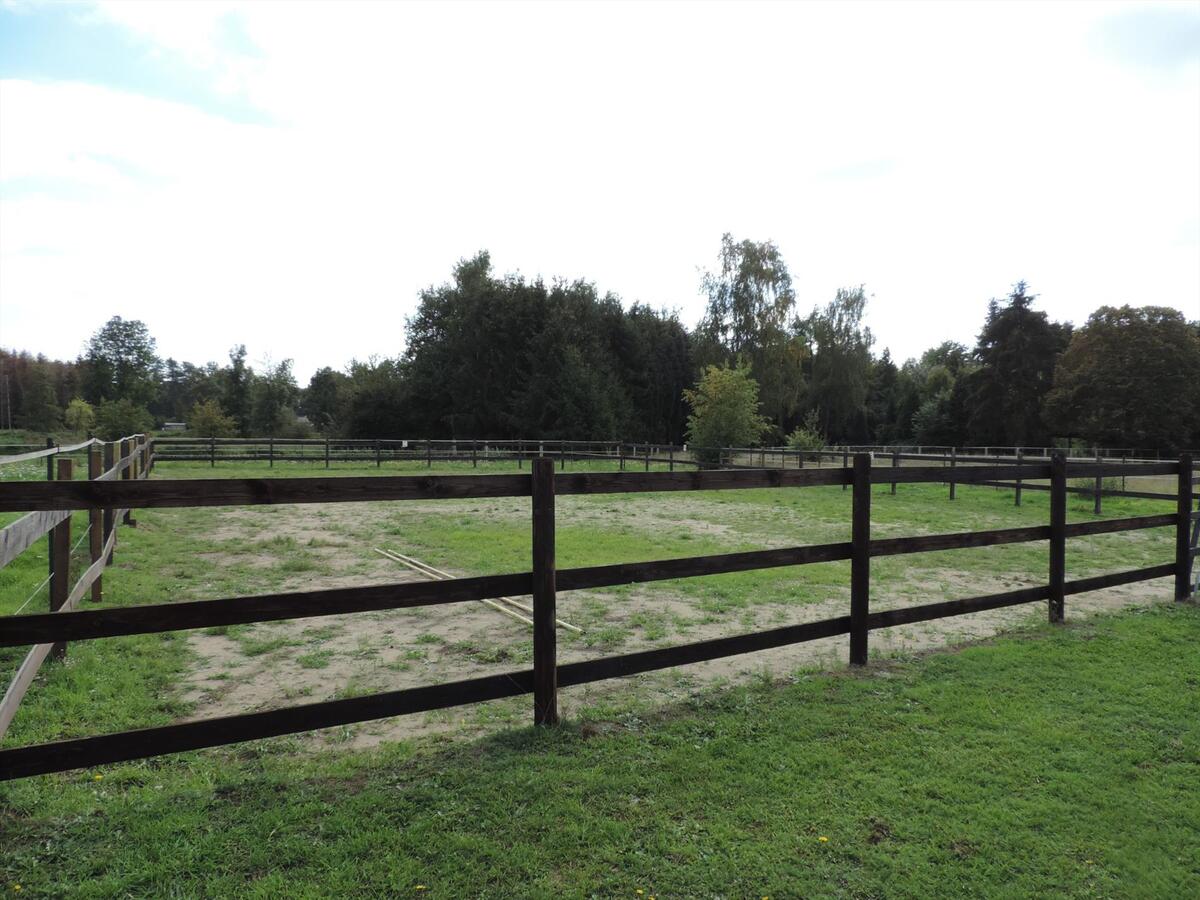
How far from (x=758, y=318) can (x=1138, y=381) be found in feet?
80.6

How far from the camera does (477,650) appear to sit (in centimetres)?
554

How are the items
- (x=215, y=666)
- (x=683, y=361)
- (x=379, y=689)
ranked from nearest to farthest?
(x=379, y=689), (x=215, y=666), (x=683, y=361)

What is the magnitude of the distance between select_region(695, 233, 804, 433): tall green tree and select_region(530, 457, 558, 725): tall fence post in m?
39.0

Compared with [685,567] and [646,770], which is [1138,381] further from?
[646,770]

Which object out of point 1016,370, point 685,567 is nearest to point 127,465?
point 685,567

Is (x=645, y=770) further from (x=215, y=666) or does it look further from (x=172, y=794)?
(x=215, y=666)

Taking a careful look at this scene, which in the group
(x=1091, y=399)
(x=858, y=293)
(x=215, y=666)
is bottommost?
(x=215, y=666)

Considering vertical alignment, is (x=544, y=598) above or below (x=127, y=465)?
below

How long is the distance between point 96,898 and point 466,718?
1.98 meters

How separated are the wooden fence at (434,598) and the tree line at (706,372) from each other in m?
32.6

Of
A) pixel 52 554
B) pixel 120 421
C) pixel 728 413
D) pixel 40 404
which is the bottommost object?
pixel 52 554

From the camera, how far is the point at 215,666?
5.16m

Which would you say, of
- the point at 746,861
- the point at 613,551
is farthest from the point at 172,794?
the point at 613,551

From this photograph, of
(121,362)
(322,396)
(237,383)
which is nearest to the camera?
(237,383)
